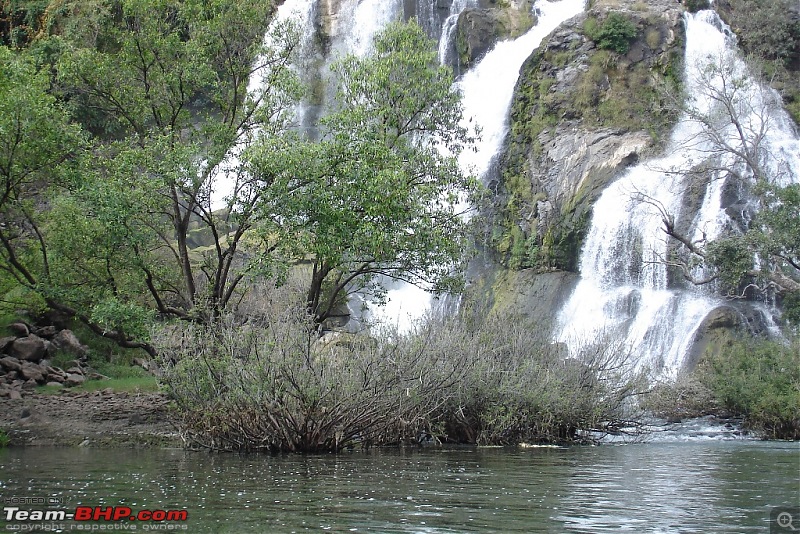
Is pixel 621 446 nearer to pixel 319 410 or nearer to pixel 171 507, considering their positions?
pixel 319 410

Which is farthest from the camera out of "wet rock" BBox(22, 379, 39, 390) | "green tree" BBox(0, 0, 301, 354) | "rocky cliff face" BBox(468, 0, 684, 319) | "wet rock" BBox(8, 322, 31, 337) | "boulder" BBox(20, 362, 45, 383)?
"rocky cliff face" BBox(468, 0, 684, 319)

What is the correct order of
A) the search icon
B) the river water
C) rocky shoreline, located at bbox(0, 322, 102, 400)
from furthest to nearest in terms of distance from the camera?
rocky shoreline, located at bbox(0, 322, 102, 400), the river water, the search icon

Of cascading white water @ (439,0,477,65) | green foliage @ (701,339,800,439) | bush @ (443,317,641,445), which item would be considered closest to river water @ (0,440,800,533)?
bush @ (443,317,641,445)

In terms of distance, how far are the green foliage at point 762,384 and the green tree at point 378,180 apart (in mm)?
8671

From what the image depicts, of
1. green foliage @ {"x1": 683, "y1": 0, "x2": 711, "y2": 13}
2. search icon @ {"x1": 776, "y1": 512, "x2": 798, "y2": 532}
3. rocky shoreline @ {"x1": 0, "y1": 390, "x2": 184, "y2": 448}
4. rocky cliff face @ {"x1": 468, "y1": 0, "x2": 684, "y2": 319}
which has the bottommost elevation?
search icon @ {"x1": 776, "y1": 512, "x2": 798, "y2": 532}

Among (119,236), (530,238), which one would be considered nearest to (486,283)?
(530,238)

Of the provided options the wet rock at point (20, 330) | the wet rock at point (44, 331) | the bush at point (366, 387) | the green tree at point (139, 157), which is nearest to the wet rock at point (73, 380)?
the green tree at point (139, 157)

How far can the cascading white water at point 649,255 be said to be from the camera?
31.3 metres

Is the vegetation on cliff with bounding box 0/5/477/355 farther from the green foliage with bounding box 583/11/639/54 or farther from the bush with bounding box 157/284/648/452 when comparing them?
the green foliage with bounding box 583/11/639/54

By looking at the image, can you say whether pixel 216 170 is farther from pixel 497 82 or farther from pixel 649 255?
pixel 497 82

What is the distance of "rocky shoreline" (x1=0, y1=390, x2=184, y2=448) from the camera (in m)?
20.9

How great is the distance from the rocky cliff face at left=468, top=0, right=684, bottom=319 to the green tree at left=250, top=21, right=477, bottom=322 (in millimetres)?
16428

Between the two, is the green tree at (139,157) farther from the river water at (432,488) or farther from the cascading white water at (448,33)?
the cascading white water at (448,33)

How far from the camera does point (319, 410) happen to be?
1630 centimetres
